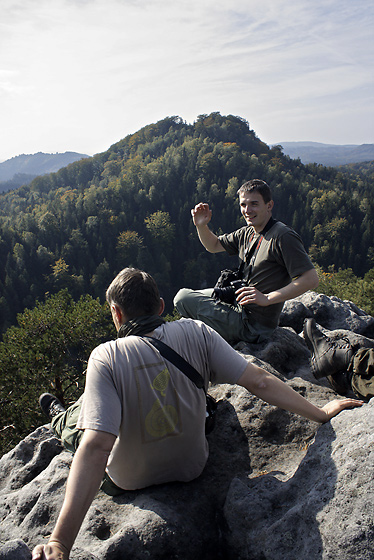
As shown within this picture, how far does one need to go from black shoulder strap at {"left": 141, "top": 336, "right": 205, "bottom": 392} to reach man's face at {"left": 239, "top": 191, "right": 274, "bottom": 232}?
2.72 meters

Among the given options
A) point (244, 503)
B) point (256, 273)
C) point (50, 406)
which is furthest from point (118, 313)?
point (256, 273)

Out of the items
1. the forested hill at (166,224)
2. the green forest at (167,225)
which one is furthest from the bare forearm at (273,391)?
the forested hill at (166,224)

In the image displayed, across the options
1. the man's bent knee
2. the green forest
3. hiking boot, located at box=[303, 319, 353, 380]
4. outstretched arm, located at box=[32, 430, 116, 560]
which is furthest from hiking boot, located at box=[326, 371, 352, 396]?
the green forest

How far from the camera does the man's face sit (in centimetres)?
482

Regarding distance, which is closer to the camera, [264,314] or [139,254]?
[264,314]

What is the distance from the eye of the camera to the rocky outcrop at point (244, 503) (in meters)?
2.21

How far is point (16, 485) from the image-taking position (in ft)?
12.7

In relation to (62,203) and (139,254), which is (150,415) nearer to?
(139,254)

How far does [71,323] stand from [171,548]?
33.6 ft

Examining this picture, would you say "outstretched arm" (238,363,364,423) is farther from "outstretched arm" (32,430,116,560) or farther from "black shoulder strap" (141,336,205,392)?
"outstretched arm" (32,430,116,560)

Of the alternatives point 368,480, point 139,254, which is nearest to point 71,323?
point 368,480

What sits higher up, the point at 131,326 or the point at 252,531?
the point at 131,326

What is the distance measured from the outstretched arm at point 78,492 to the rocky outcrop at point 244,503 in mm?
177

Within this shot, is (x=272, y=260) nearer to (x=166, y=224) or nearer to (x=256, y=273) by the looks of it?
(x=256, y=273)
